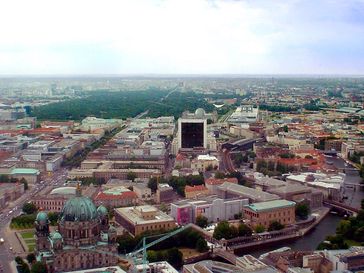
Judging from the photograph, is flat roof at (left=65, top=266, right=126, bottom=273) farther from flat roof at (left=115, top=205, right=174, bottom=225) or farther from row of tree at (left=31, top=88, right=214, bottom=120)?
row of tree at (left=31, top=88, right=214, bottom=120)

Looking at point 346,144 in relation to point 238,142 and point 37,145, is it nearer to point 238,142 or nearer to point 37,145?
point 238,142

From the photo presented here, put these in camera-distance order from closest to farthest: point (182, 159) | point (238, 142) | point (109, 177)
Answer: point (109, 177) → point (182, 159) → point (238, 142)

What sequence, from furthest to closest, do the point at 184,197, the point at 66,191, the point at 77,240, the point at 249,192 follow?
the point at 184,197 → the point at 66,191 → the point at 249,192 → the point at 77,240

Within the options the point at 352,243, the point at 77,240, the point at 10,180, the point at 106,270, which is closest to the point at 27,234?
the point at 77,240

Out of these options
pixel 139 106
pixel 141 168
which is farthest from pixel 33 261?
pixel 139 106

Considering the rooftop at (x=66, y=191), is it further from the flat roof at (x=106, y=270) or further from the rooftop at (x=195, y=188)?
the flat roof at (x=106, y=270)

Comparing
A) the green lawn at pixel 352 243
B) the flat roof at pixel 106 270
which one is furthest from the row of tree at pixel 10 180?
the green lawn at pixel 352 243

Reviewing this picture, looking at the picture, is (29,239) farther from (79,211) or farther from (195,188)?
(195,188)
